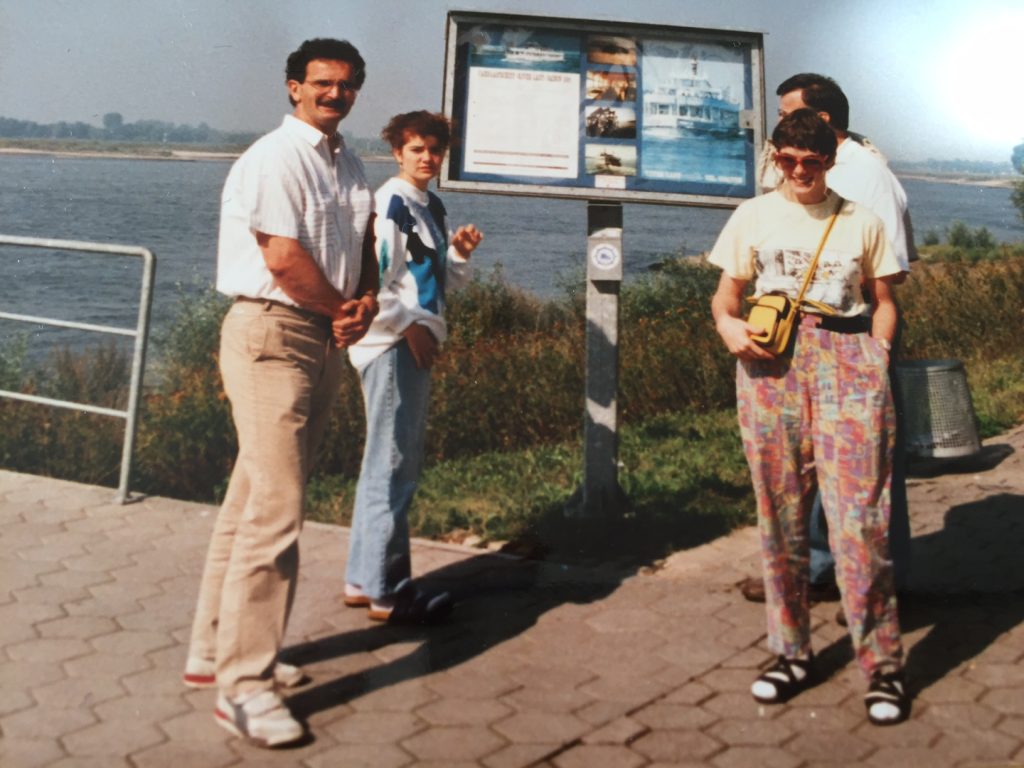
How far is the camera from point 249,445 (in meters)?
3.79

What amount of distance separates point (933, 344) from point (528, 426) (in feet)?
15.9

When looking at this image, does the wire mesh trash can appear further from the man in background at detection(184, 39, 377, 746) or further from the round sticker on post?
the man in background at detection(184, 39, 377, 746)

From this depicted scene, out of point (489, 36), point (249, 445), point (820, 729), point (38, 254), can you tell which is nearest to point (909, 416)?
point (489, 36)

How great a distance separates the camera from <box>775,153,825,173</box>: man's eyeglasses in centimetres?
395

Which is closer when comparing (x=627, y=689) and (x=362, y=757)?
(x=362, y=757)

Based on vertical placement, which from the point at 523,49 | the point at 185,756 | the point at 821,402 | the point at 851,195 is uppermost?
the point at 523,49

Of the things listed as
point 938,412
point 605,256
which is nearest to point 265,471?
point 605,256

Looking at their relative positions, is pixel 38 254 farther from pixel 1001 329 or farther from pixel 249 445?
pixel 249 445

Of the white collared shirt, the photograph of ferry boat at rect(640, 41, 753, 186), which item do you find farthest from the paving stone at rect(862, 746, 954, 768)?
the photograph of ferry boat at rect(640, 41, 753, 186)

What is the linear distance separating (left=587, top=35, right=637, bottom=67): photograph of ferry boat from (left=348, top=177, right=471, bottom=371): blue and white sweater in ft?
5.08

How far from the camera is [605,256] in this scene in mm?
6082

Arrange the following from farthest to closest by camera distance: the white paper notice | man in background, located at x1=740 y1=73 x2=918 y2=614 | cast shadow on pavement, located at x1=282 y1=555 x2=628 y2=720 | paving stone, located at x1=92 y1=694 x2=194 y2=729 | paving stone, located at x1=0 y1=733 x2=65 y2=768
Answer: the white paper notice → man in background, located at x1=740 y1=73 x2=918 y2=614 → cast shadow on pavement, located at x1=282 y1=555 x2=628 y2=720 → paving stone, located at x1=92 y1=694 x2=194 y2=729 → paving stone, located at x1=0 y1=733 x2=65 y2=768

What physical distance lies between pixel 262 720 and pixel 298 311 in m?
1.23

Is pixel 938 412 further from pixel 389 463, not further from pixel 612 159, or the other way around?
pixel 389 463
